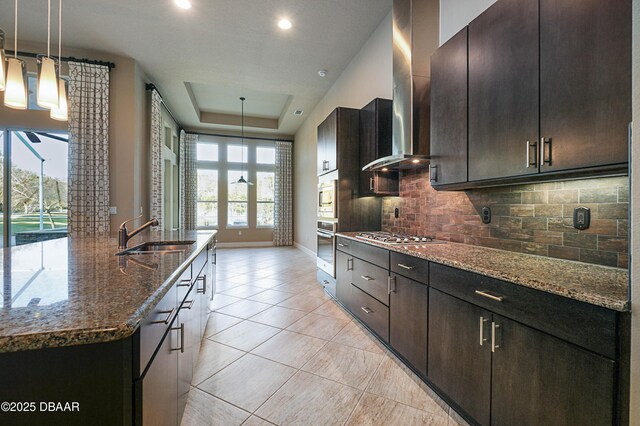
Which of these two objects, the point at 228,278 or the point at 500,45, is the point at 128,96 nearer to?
the point at 228,278

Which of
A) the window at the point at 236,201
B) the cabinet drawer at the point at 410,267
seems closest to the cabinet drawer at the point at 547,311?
the cabinet drawer at the point at 410,267

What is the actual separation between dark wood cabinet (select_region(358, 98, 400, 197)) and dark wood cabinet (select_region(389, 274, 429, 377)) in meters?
1.30

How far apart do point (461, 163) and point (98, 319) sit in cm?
200

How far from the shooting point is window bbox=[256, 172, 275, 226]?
27.4 feet

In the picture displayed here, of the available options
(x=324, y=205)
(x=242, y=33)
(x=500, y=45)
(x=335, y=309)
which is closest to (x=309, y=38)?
(x=242, y=33)

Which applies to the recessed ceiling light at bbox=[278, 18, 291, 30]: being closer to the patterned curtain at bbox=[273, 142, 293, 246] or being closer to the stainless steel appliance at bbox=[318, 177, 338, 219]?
the stainless steel appliance at bbox=[318, 177, 338, 219]

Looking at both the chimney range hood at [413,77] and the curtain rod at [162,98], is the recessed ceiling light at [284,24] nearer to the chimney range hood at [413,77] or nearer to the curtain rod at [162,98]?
the chimney range hood at [413,77]

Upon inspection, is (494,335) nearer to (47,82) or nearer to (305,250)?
(47,82)

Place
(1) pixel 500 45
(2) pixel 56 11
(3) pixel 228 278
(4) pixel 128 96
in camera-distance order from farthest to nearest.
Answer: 1. (3) pixel 228 278
2. (4) pixel 128 96
3. (2) pixel 56 11
4. (1) pixel 500 45

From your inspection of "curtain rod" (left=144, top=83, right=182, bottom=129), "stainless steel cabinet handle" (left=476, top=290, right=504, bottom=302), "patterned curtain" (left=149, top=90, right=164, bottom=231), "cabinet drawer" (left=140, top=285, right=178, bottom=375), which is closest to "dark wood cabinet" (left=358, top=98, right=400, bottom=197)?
"stainless steel cabinet handle" (left=476, top=290, right=504, bottom=302)

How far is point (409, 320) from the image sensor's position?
1925mm

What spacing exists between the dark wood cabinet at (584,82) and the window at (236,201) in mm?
7704

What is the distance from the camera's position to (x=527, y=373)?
1.15m

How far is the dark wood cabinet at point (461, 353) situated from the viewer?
135cm
